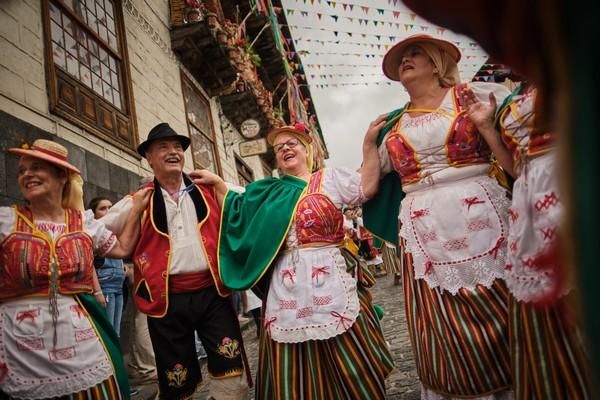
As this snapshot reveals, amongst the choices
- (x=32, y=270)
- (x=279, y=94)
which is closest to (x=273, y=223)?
(x=32, y=270)

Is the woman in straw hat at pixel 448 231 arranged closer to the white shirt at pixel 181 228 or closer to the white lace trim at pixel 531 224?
the white lace trim at pixel 531 224

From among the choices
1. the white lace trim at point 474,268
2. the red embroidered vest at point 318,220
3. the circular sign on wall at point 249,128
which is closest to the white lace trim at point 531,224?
the white lace trim at point 474,268

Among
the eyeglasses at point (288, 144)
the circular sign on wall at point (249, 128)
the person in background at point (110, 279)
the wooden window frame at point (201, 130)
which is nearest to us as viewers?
the eyeglasses at point (288, 144)

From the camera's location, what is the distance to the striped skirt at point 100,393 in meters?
1.89

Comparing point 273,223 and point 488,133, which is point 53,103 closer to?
point 273,223

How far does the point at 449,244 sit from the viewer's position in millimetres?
1767

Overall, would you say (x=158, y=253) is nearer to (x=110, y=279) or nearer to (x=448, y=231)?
(x=448, y=231)

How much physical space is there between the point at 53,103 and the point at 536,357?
442cm

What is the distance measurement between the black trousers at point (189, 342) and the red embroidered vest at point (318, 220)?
0.69 meters

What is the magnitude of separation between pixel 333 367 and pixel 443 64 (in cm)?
169

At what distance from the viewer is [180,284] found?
2.42m

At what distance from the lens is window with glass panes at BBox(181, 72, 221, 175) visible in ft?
26.7

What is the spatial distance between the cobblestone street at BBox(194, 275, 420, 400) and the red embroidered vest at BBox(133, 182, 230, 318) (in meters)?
1.38

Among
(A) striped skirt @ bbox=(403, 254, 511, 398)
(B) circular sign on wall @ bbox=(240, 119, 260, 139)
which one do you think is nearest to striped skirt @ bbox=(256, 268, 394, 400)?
(A) striped skirt @ bbox=(403, 254, 511, 398)
